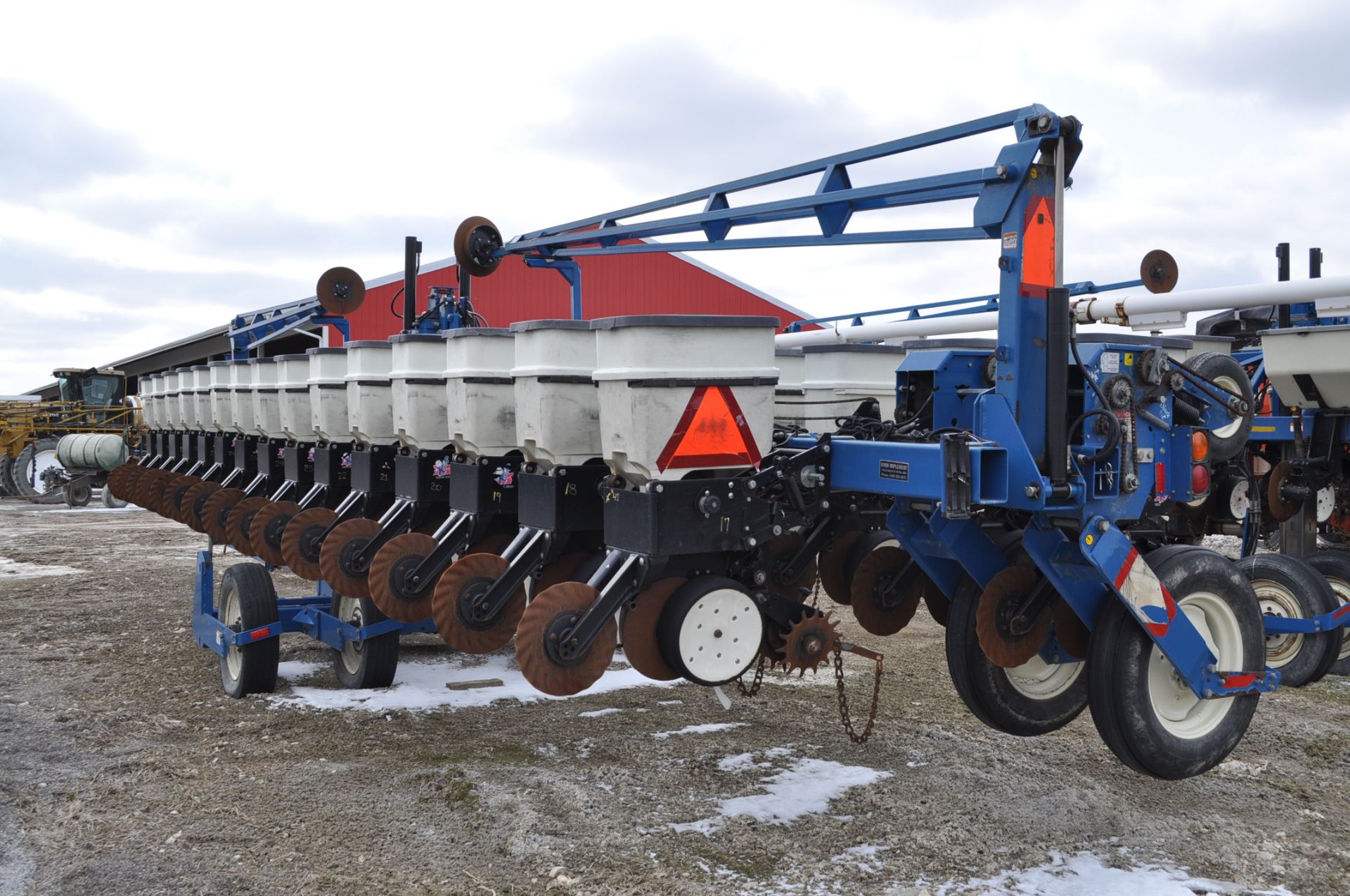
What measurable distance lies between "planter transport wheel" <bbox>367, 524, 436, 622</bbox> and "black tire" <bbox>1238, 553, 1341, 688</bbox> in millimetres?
4596

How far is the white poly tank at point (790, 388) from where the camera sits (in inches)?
240

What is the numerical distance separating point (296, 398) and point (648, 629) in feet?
13.4

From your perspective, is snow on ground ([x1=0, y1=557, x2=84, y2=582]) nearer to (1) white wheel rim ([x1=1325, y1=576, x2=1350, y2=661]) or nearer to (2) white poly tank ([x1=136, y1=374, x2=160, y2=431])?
(2) white poly tank ([x1=136, y1=374, x2=160, y2=431])

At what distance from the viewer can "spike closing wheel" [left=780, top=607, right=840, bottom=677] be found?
4355mm

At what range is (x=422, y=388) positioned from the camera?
5.67 m

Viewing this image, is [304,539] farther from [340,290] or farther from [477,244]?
[340,290]

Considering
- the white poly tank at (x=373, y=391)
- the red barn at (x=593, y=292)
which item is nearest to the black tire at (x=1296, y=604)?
the white poly tank at (x=373, y=391)

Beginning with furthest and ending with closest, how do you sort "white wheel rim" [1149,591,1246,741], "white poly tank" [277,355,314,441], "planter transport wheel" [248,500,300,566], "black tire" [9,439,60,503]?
1. "black tire" [9,439,60,503]
2. "white poly tank" [277,355,314,441]
3. "planter transport wheel" [248,500,300,566]
4. "white wheel rim" [1149,591,1246,741]

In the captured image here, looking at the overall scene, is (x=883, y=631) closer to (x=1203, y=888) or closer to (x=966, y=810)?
(x=966, y=810)

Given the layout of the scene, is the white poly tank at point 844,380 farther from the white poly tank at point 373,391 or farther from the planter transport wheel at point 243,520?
the planter transport wheel at point 243,520

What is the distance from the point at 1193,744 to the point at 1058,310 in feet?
5.28

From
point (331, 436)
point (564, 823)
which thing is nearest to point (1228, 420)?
point (564, 823)

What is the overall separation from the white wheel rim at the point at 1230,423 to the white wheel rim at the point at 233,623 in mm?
5125

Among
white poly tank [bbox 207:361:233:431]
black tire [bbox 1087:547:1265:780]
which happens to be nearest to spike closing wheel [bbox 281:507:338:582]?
white poly tank [bbox 207:361:233:431]
